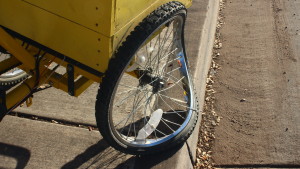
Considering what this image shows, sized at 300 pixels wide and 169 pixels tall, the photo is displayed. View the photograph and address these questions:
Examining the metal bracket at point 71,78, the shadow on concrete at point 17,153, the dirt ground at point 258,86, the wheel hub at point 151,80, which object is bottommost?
the shadow on concrete at point 17,153

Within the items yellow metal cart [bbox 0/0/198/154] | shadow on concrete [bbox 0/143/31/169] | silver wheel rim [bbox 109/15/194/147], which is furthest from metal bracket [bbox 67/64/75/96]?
shadow on concrete [bbox 0/143/31/169]

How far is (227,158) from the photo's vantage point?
3061mm

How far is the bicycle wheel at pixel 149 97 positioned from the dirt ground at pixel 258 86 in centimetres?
35

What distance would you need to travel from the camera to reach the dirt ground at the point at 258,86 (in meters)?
3.09

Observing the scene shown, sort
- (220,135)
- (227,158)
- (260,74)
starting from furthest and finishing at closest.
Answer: (260,74) → (220,135) → (227,158)

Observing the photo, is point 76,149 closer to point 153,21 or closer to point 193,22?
point 153,21

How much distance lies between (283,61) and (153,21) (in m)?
2.15

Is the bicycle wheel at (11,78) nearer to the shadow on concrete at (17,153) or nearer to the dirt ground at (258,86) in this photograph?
the shadow on concrete at (17,153)

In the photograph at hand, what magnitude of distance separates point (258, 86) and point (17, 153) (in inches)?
87.5

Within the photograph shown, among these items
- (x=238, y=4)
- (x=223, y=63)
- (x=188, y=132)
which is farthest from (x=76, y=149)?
(x=238, y=4)

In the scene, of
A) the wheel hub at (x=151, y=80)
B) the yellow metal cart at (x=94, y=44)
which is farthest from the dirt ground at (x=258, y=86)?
the wheel hub at (x=151, y=80)

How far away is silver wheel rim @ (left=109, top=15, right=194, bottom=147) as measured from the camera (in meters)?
2.82

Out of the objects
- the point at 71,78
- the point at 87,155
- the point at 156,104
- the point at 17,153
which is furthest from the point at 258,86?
the point at 17,153

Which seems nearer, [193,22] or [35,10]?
[35,10]
